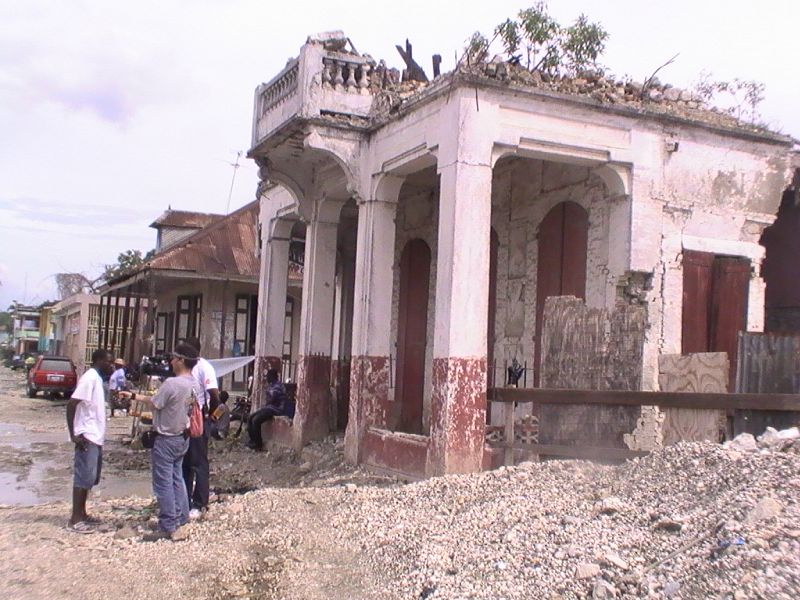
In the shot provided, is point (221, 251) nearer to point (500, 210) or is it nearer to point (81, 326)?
point (500, 210)

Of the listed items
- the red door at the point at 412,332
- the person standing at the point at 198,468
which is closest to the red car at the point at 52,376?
the red door at the point at 412,332

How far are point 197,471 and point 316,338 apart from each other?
5507 millimetres

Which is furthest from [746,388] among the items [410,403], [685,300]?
[410,403]

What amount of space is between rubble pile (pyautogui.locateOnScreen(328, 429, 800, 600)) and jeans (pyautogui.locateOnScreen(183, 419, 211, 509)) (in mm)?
1381

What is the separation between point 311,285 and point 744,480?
856cm

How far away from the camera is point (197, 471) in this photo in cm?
809

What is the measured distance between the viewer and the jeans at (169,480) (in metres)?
7.29

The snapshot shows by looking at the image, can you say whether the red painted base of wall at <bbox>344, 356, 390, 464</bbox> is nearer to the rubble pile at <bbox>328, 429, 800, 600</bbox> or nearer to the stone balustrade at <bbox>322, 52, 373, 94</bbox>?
the rubble pile at <bbox>328, 429, 800, 600</bbox>

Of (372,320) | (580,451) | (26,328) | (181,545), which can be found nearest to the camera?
(181,545)

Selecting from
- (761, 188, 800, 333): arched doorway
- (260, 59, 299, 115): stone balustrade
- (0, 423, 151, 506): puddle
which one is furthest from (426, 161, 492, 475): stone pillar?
(761, 188, 800, 333): arched doorway

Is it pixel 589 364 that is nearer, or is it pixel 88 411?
pixel 88 411

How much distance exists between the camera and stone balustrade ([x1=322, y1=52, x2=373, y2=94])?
11.3 meters

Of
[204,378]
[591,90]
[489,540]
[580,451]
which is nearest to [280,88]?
[591,90]

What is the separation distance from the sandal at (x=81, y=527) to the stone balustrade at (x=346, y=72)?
631 cm
